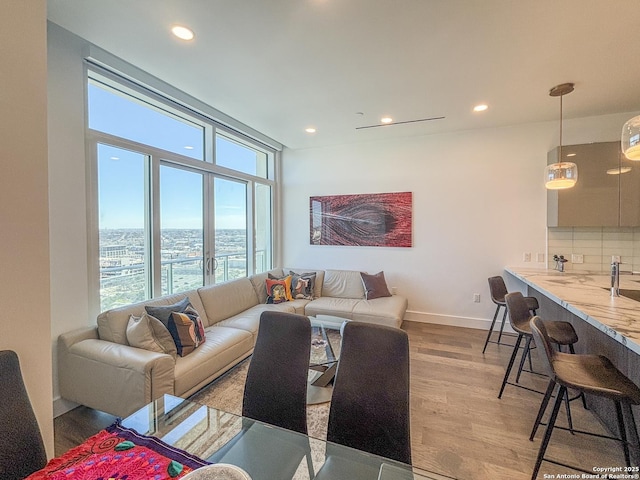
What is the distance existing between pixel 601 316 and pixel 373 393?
1.52 meters

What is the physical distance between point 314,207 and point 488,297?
10.2 ft

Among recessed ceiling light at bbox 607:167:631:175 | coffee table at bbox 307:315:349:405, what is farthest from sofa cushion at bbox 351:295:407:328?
recessed ceiling light at bbox 607:167:631:175

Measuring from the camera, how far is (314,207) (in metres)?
5.20

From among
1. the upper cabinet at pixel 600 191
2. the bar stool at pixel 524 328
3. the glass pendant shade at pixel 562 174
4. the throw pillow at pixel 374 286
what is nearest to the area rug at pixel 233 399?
the bar stool at pixel 524 328

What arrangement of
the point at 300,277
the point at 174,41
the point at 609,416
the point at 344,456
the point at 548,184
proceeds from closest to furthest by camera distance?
1. the point at 344,456
2. the point at 609,416
3. the point at 174,41
4. the point at 548,184
5. the point at 300,277

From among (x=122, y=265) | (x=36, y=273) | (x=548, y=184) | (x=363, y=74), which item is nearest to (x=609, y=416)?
(x=548, y=184)

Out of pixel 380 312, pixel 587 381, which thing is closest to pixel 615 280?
pixel 587 381

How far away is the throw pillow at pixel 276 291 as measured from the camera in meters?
4.11

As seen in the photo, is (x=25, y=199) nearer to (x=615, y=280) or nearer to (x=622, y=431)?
(x=622, y=431)

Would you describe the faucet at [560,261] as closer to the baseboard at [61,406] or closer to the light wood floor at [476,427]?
the light wood floor at [476,427]

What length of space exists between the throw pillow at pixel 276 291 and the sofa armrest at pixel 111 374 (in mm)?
1987

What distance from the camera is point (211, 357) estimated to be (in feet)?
8.24

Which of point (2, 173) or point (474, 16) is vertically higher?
point (474, 16)

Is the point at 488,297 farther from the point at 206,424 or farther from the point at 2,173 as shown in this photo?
the point at 2,173
